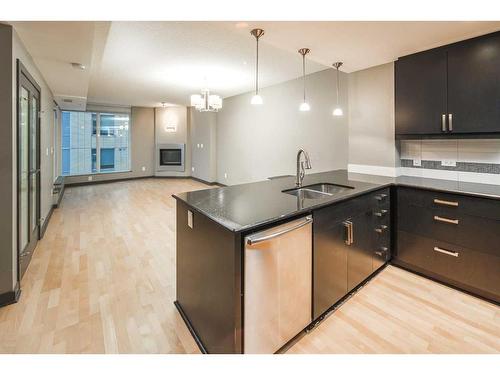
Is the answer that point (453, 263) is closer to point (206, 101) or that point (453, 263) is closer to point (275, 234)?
point (275, 234)

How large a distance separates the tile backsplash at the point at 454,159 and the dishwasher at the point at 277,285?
2.17 metres

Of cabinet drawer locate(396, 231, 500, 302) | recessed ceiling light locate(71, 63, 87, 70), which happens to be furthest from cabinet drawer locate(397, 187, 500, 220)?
recessed ceiling light locate(71, 63, 87, 70)

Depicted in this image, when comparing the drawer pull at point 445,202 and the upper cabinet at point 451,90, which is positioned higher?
the upper cabinet at point 451,90

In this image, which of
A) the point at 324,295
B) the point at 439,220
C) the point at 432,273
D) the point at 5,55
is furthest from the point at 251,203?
the point at 5,55

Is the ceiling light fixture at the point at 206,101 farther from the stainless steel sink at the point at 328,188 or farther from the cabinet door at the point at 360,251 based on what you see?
the cabinet door at the point at 360,251

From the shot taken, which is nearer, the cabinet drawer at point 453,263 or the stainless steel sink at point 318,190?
the cabinet drawer at point 453,263

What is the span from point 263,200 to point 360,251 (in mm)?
1013

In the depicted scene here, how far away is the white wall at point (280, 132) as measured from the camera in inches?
172

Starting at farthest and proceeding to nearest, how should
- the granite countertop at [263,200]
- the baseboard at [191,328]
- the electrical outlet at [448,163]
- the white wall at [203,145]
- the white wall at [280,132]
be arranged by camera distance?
the white wall at [203,145], the white wall at [280,132], the electrical outlet at [448,163], the baseboard at [191,328], the granite countertop at [263,200]

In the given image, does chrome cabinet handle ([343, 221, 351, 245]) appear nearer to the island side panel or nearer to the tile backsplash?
the island side panel

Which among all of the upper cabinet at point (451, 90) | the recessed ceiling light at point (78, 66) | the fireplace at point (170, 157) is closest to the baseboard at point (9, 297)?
the recessed ceiling light at point (78, 66)

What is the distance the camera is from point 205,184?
26.7ft

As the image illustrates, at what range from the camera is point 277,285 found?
1.54 metres

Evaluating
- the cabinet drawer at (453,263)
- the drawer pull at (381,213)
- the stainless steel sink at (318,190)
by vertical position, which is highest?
the stainless steel sink at (318,190)
